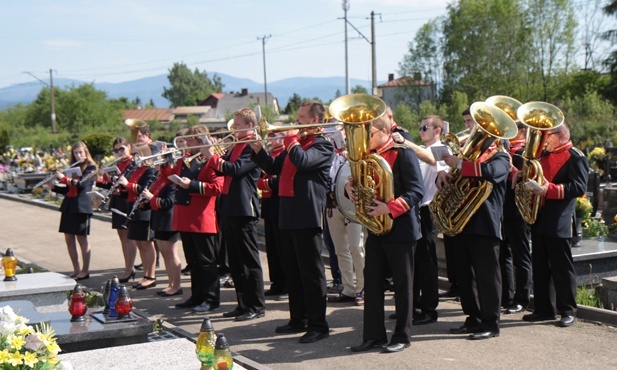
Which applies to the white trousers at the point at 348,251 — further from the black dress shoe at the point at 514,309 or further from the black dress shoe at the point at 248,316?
the black dress shoe at the point at 514,309

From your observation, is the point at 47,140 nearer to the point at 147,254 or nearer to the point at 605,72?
the point at 605,72

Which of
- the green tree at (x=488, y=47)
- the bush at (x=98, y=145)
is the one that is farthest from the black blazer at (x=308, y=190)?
the green tree at (x=488, y=47)

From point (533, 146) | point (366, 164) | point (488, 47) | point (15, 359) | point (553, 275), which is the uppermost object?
point (488, 47)

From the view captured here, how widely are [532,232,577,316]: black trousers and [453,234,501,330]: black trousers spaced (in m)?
0.67

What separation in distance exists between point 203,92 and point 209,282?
170 meters

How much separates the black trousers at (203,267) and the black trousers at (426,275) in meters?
2.17

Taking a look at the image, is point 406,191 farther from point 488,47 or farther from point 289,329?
point 488,47

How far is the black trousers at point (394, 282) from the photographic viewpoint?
6629 millimetres

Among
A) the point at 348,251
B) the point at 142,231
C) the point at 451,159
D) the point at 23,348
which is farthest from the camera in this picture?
the point at 142,231

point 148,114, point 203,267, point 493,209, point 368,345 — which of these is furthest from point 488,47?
point 148,114

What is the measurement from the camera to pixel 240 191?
314 inches

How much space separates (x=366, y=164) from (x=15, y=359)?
10.6 ft

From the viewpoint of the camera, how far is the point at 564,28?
182 ft

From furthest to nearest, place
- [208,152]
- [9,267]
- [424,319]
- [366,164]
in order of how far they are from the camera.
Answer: [208,152] < [9,267] < [424,319] < [366,164]
